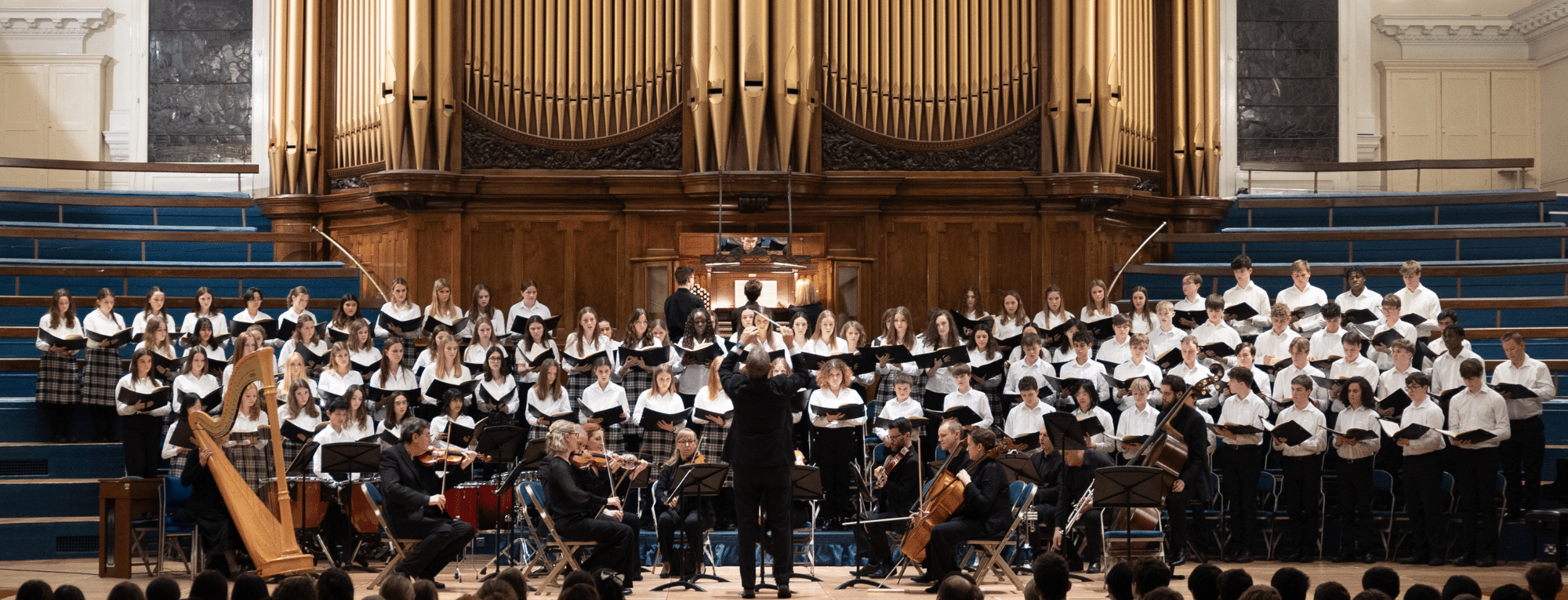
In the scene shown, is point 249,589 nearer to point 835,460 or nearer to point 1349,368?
point 835,460

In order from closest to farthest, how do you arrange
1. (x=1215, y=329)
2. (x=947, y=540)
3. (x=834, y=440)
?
(x=947, y=540), (x=834, y=440), (x=1215, y=329)

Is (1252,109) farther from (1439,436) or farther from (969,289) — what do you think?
(1439,436)

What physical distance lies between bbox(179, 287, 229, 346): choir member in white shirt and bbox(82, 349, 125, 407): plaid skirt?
0.61m

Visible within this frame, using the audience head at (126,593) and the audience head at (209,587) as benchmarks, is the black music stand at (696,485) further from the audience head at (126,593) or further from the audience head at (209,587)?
the audience head at (126,593)

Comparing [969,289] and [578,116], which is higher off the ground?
[578,116]

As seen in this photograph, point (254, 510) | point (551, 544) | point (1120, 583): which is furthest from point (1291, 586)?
point (254, 510)

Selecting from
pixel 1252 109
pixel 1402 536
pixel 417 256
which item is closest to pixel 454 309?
pixel 417 256

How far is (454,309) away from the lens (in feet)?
37.7

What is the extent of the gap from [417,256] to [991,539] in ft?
20.0

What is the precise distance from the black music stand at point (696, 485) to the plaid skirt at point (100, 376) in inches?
167

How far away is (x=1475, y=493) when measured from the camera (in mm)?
9703

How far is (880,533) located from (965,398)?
4.32ft

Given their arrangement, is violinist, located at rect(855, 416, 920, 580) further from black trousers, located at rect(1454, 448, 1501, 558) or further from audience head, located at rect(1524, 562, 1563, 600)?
audience head, located at rect(1524, 562, 1563, 600)

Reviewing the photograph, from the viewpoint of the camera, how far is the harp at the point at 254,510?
7895mm
